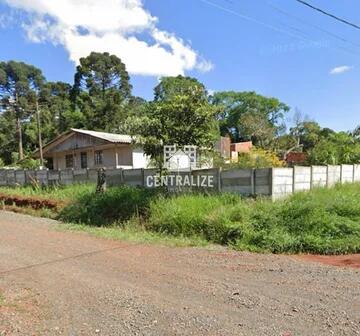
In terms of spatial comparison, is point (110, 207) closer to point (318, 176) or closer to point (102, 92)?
point (318, 176)

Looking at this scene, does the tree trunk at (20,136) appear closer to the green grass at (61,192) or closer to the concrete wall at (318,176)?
the green grass at (61,192)

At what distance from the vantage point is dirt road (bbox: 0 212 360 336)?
414 cm

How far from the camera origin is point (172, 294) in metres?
5.13

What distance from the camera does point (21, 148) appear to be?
46031 mm

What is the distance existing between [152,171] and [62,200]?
352 cm

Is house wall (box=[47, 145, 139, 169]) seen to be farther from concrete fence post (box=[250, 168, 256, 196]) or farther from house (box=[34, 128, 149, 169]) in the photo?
concrete fence post (box=[250, 168, 256, 196])

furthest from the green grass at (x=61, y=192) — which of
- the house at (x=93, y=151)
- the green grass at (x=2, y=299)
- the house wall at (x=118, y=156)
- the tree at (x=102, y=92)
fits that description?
the tree at (x=102, y=92)

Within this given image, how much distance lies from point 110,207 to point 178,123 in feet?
10.6

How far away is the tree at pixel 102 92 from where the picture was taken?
41406mm

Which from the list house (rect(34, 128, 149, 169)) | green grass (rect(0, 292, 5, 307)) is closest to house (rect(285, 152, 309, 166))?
house (rect(34, 128, 149, 169))

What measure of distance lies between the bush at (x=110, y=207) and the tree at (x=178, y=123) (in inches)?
56.3

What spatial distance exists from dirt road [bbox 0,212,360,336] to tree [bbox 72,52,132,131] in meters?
34.4

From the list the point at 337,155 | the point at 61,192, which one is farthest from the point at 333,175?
the point at 61,192

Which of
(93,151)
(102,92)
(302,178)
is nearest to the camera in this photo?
(302,178)
